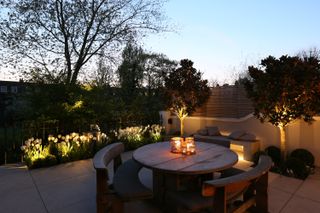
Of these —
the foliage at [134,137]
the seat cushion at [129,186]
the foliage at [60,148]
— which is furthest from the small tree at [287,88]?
the foliage at [60,148]

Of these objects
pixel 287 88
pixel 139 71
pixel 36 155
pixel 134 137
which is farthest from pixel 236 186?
pixel 139 71

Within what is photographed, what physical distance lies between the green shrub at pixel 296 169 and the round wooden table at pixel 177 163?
6.02 feet

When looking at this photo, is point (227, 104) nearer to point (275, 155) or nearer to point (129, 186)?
point (275, 155)

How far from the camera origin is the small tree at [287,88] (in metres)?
3.93

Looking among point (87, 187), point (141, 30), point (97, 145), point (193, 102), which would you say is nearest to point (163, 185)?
point (87, 187)

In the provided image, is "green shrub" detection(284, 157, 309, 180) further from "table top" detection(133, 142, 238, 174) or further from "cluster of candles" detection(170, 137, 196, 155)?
"cluster of candles" detection(170, 137, 196, 155)

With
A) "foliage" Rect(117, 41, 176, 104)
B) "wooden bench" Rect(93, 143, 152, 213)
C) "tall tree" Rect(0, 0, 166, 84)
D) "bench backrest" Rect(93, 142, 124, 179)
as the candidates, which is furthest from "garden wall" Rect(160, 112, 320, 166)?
"foliage" Rect(117, 41, 176, 104)

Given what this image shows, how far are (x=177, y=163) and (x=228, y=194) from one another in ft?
2.19

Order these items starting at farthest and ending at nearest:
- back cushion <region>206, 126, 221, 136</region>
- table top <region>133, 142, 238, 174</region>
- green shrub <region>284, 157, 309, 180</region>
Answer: back cushion <region>206, 126, 221, 136</region>
green shrub <region>284, 157, 309, 180</region>
table top <region>133, 142, 238, 174</region>

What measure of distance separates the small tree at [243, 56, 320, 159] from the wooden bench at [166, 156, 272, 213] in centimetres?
223

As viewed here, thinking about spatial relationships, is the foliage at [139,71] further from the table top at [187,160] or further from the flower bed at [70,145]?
the table top at [187,160]

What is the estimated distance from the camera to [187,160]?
265 cm

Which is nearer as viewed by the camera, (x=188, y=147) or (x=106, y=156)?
(x=106, y=156)

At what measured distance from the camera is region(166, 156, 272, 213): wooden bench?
1.81 meters
